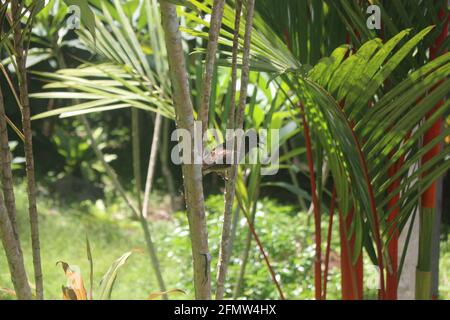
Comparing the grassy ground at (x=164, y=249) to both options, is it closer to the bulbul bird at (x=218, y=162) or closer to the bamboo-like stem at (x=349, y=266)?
the bamboo-like stem at (x=349, y=266)

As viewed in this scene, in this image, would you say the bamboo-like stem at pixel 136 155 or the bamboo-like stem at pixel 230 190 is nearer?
the bamboo-like stem at pixel 230 190

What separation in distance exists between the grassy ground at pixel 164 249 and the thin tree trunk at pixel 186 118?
1357 millimetres

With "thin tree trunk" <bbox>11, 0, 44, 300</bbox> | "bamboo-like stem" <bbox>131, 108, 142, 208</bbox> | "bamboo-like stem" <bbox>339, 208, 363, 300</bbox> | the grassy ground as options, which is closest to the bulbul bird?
"thin tree trunk" <bbox>11, 0, 44, 300</bbox>

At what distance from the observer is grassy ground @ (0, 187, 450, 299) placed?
2205 mm

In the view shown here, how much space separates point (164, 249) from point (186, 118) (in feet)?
6.41

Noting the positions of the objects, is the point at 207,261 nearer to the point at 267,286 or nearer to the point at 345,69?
the point at 345,69

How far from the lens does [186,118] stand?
0.71 meters

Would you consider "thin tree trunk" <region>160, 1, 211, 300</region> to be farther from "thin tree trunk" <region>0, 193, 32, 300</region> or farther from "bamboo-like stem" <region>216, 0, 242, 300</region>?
"thin tree trunk" <region>0, 193, 32, 300</region>

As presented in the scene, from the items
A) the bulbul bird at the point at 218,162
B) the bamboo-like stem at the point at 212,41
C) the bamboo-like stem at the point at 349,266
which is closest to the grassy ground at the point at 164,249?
the bamboo-like stem at the point at 349,266

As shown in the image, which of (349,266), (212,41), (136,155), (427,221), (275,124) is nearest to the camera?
(212,41)

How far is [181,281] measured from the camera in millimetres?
2242

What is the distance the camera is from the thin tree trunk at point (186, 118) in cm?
70

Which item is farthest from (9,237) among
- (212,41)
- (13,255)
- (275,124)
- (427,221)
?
(275,124)

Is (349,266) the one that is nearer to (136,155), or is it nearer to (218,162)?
(218,162)
